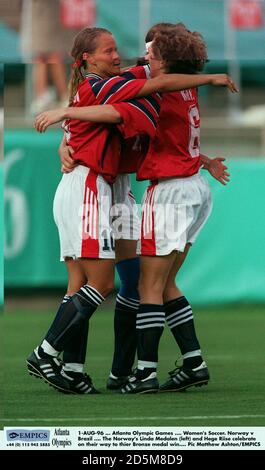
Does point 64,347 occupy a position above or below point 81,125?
below

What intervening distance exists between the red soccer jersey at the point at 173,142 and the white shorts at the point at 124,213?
0.14 meters

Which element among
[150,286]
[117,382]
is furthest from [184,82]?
[117,382]

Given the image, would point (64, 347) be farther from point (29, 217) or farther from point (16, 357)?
point (29, 217)

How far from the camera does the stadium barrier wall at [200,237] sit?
8.54 metres

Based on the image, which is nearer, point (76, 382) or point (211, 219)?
point (76, 382)

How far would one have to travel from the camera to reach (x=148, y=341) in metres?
4.77

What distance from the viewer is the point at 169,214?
188 inches

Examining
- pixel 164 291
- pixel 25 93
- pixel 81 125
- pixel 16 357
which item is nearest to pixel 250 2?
pixel 81 125

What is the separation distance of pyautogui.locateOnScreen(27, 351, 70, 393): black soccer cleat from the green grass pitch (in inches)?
2.1

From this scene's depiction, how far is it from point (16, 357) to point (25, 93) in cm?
281

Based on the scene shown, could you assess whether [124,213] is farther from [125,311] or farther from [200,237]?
[200,237]

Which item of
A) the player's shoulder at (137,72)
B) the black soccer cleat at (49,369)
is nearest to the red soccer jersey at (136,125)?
the player's shoulder at (137,72)

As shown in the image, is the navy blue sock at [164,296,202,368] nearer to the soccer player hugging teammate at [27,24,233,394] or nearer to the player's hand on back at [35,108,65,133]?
the soccer player hugging teammate at [27,24,233,394]

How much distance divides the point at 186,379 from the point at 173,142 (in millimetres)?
1025
